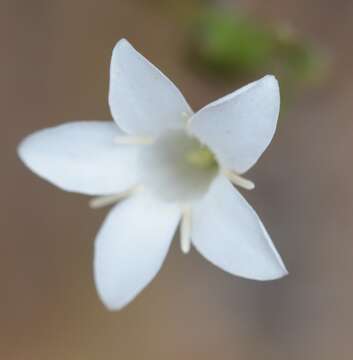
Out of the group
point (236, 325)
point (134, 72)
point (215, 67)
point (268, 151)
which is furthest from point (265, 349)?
point (134, 72)

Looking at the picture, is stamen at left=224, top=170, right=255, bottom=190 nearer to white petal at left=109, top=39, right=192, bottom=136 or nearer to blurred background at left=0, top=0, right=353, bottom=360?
white petal at left=109, top=39, right=192, bottom=136

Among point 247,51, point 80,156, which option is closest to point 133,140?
point 80,156

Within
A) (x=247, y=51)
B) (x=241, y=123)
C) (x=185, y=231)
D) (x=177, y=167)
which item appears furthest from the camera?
(x=247, y=51)

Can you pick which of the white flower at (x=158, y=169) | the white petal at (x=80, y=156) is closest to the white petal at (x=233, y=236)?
the white flower at (x=158, y=169)

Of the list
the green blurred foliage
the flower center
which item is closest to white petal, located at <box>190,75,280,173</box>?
the flower center

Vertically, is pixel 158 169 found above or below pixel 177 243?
above

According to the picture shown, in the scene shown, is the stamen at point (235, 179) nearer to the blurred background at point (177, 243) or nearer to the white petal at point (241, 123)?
the white petal at point (241, 123)

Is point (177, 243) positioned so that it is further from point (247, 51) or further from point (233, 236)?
point (233, 236)
